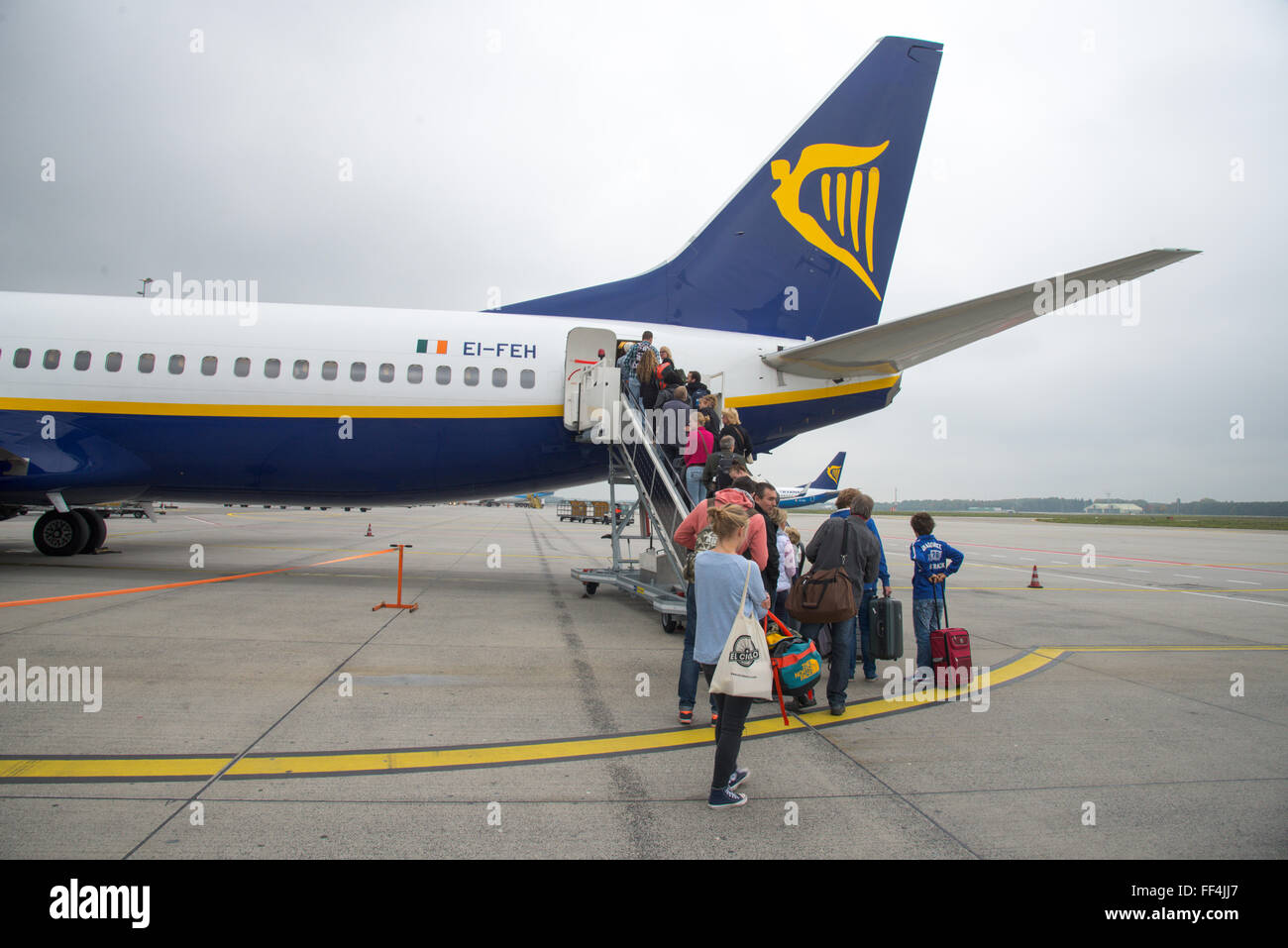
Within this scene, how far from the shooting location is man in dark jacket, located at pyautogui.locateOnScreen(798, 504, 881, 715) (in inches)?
243

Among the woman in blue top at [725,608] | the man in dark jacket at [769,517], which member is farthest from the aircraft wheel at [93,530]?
the woman in blue top at [725,608]

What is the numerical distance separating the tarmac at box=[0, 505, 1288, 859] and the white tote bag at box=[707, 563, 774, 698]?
29.7 inches

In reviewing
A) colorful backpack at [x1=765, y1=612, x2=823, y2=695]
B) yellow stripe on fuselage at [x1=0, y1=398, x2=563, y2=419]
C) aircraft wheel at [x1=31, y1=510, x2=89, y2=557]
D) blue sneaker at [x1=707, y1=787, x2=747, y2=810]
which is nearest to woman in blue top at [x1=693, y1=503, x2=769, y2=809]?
blue sneaker at [x1=707, y1=787, x2=747, y2=810]

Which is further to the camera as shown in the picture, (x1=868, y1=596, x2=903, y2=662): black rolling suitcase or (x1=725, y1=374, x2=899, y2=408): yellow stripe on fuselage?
(x1=725, y1=374, x2=899, y2=408): yellow stripe on fuselage

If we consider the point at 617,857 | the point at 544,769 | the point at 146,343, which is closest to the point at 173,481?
the point at 146,343

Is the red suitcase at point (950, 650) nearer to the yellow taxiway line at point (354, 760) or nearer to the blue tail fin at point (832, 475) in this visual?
the yellow taxiway line at point (354, 760)

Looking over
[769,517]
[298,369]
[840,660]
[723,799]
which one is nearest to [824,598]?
[840,660]

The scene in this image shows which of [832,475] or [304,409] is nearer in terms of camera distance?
[304,409]

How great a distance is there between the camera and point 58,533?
15.0 meters

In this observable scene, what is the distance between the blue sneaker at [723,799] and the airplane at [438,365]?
8.75 m

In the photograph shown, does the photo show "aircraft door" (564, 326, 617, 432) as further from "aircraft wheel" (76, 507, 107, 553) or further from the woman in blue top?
"aircraft wheel" (76, 507, 107, 553)

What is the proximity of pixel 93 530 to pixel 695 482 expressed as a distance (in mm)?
15219

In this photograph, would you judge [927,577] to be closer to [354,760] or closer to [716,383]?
[354,760]

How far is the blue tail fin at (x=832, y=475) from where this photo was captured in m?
54.2
